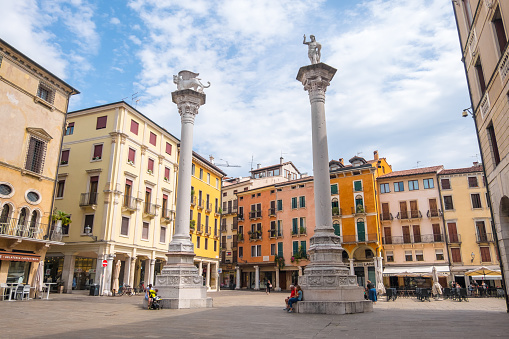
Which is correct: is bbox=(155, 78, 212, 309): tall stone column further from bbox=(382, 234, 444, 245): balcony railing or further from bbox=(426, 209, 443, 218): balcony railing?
bbox=(426, 209, 443, 218): balcony railing

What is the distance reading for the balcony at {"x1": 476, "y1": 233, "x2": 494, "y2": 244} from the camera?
46.2 meters

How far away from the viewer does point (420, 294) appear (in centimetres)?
2867

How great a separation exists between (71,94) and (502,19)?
27.6m

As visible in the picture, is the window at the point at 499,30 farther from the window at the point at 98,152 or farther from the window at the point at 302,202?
the window at the point at 302,202

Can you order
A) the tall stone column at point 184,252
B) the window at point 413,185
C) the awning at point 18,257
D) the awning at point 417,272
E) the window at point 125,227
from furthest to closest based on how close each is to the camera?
Answer: the window at point 413,185 → the awning at point 417,272 → the window at point 125,227 → the awning at point 18,257 → the tall stone column at point 184,252

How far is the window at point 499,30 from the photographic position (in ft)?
49.4

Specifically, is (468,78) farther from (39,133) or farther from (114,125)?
(114,125)

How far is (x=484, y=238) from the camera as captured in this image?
46656 millimetres

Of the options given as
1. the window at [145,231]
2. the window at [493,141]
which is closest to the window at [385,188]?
the window at [145,231]

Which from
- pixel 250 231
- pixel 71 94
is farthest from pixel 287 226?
pixel 71 94

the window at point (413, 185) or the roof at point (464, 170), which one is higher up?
the roof at point (464, 170)

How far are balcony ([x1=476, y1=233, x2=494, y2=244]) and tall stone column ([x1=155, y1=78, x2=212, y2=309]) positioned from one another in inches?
1553

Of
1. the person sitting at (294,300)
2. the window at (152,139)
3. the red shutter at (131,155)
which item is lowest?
the person sitting at (294,300)

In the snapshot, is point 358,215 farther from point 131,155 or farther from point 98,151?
point 98,151
